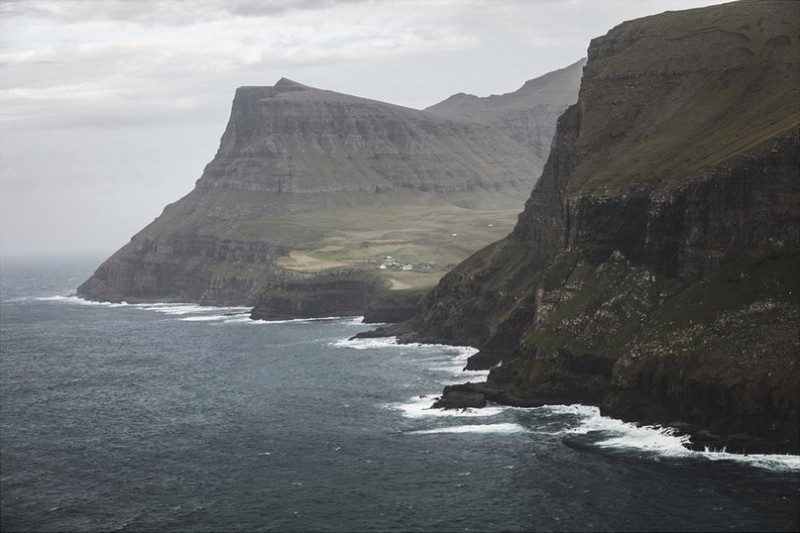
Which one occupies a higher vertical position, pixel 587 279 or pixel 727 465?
pixel 587 279

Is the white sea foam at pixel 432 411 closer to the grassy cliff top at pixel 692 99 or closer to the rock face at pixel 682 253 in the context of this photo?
the rock face at pixel 682 253

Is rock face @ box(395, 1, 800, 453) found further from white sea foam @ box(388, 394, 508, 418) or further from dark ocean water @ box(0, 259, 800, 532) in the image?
dark ocean water @ box(0, 259, 800, 532)

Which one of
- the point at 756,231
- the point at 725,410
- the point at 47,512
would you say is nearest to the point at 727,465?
the point at 725,410

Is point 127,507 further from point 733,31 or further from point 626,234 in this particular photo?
point 733,31

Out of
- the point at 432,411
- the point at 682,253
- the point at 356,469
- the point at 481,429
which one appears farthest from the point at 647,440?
the point at 432,411

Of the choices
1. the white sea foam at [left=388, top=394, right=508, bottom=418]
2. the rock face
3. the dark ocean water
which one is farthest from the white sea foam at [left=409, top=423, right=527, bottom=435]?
the rock face

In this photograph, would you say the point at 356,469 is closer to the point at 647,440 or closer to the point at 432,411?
the point at 432,411
